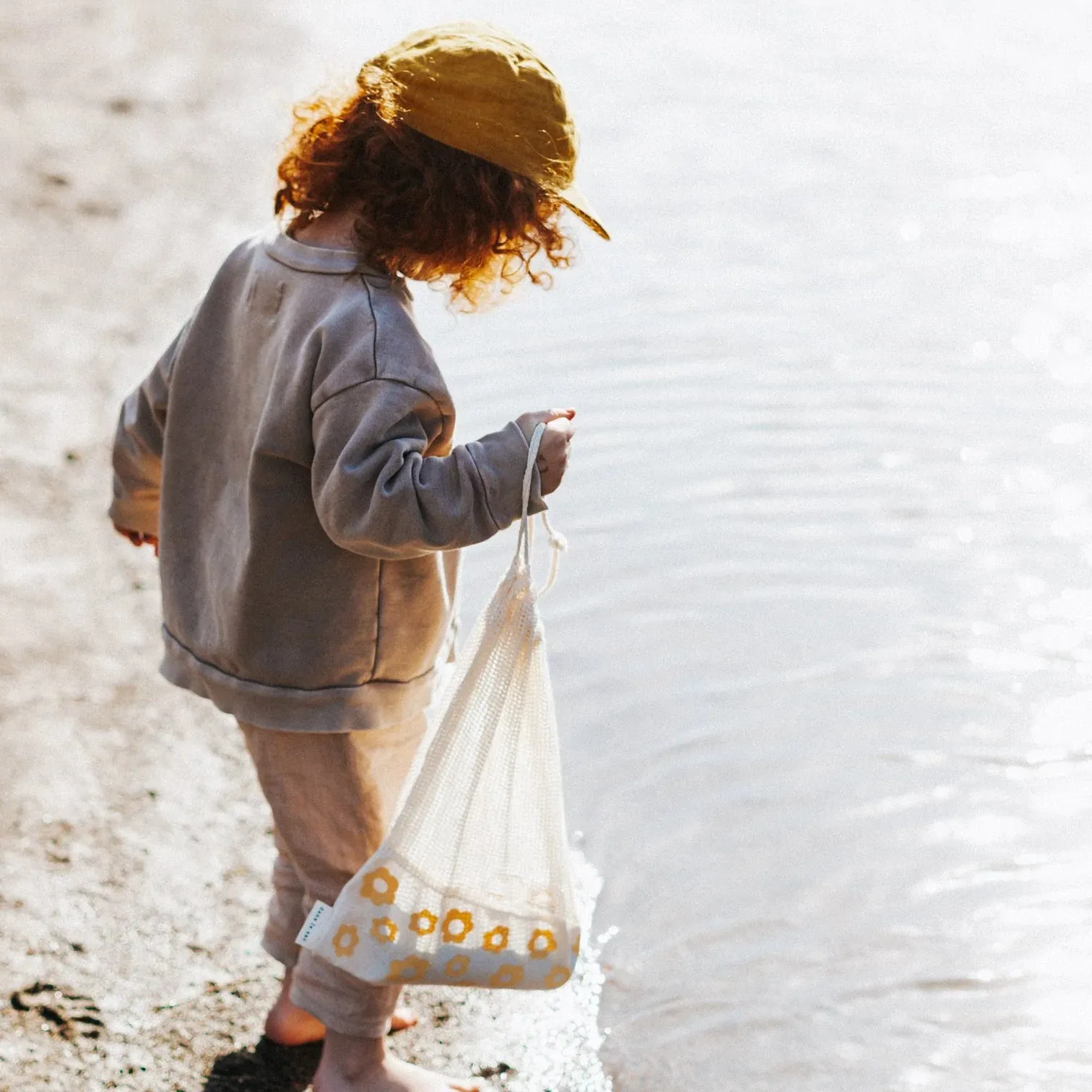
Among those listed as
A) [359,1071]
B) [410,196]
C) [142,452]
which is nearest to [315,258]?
[410,196]

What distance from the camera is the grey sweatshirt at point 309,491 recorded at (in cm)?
171

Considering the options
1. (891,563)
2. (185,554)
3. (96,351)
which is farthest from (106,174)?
(185,554)

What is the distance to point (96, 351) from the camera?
4312 mm

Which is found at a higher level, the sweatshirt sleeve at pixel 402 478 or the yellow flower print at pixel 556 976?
the sweatshirt sleeve at pixel 402 478

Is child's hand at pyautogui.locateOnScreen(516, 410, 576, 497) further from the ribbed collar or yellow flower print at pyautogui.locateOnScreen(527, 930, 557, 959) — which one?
yellow flower print at pyautogui.locateOnScreen(527, 930, 557, 959)

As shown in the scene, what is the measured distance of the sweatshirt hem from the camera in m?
1.90

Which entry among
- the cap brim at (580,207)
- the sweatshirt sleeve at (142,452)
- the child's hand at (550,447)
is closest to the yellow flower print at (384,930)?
the child's hand at (550,447)

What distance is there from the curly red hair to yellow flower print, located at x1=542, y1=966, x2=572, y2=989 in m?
0.81

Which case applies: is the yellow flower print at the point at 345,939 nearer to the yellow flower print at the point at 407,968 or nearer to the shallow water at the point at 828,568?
the yellow flower print at the point at 407,968

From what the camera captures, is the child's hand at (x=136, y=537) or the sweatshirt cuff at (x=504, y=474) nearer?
the sweatshirt cuff at (x=504, y=474)

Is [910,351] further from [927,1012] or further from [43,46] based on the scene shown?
[43,46]

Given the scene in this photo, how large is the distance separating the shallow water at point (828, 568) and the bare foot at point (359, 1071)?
1.13 ft

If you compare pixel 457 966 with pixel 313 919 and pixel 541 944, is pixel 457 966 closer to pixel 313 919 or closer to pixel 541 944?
pixel 541 944

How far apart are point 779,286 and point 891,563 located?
61.3 inches
